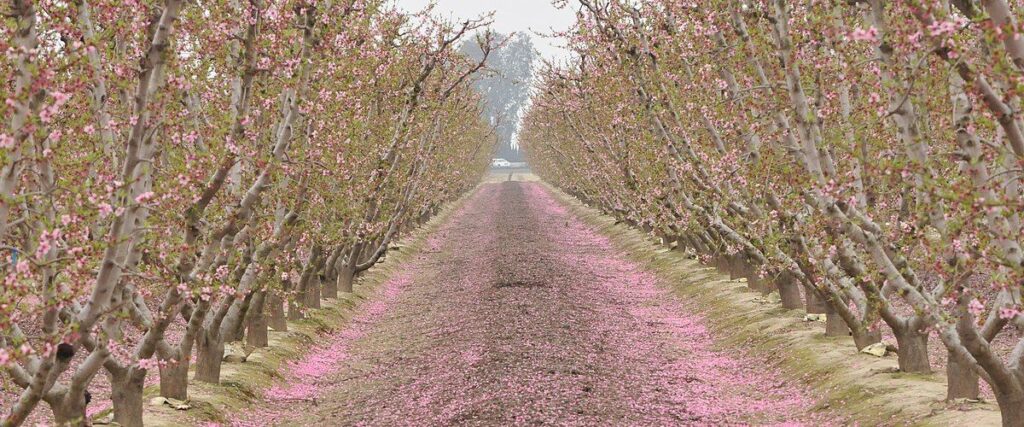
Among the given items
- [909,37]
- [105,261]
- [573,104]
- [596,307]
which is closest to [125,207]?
[105,261]

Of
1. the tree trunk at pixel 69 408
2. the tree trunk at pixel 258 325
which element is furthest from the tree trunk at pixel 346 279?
the tree trunk at pixel 69 408

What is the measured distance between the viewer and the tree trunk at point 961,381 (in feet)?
46.0

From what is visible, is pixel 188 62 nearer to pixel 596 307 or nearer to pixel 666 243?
pixel 596 307

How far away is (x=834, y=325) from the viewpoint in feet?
66.6

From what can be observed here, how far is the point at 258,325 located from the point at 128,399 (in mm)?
7005

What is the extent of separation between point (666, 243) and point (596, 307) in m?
14.7

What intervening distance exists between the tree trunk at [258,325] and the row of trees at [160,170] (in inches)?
1.6

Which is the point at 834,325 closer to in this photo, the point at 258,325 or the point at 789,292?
the point at 789,292

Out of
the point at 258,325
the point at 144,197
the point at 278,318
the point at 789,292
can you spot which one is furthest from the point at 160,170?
the point at 789,292

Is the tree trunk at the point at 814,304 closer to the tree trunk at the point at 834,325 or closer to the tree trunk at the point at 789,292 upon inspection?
the tree trunk at the point at 789,292

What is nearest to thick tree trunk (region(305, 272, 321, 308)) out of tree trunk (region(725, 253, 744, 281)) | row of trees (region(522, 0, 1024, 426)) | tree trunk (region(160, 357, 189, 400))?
row of trees (region(522, 0, 1024, 426))

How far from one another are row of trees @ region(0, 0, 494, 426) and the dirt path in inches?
96.2

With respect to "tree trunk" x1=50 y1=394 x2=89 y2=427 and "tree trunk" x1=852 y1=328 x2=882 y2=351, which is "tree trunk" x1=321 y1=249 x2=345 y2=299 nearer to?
"tree trunk" x1=852 y1=328 x2=882 y2=351

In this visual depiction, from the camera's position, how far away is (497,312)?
25.8 m
